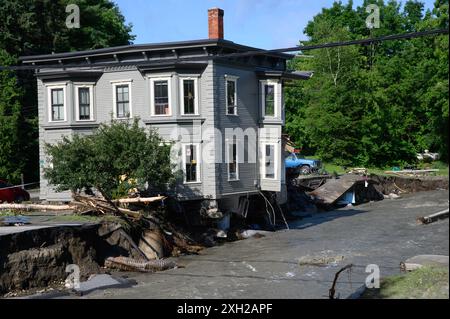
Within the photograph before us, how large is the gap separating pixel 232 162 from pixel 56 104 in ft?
35.9

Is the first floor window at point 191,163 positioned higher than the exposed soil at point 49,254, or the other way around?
the first floor window at point 191,163

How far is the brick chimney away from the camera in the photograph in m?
32.0

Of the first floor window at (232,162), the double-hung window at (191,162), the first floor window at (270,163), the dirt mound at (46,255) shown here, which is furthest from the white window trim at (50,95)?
the first floor window at (270,163)

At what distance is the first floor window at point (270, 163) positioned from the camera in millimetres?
33659

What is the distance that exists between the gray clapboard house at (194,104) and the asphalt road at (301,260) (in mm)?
4088

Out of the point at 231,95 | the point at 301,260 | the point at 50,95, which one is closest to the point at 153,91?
the point at 231,95

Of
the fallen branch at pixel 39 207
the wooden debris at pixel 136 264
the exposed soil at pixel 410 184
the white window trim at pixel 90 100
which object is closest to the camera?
the wooden debris at pixel 136 264

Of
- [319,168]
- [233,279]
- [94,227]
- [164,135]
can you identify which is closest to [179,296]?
[233,279]

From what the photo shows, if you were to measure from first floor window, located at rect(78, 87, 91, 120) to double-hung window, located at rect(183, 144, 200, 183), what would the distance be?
669 cm

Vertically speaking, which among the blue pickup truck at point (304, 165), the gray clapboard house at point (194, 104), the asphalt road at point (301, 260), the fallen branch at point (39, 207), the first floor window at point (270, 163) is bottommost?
the asphalt road at point (301, 260)

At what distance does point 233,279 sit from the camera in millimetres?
20781

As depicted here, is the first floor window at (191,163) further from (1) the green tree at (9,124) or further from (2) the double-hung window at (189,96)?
(1) the green tree at (9,124)

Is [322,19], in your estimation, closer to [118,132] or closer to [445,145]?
[118,132]

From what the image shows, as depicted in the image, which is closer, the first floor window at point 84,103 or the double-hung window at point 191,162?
the double-hung window at point 191,162
